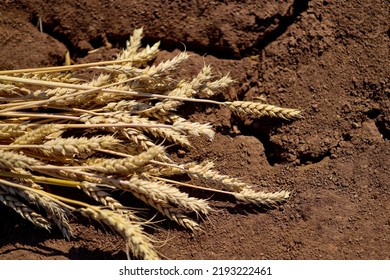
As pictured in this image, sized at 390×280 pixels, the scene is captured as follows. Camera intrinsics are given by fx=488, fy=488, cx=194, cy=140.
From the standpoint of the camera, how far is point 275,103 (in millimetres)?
2885

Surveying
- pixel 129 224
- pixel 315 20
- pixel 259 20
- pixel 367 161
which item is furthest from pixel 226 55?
pixel 129 224

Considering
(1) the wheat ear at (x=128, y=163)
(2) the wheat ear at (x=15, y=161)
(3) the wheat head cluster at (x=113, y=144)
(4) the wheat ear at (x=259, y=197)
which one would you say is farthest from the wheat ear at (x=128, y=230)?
(4) the wheat ear at (x=259, y=197)

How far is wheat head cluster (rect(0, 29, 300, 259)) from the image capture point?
7.96ft

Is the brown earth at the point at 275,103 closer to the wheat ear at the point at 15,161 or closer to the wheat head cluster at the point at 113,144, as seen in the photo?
the wheat head cluster at the point at 113,144

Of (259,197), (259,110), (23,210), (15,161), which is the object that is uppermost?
(259,110)

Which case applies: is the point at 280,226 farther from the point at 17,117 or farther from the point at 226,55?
the point at 17,117

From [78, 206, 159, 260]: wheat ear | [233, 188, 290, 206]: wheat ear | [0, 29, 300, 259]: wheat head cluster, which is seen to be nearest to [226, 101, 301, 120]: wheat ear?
[0, 29, 300, 259]: wheat head cluster

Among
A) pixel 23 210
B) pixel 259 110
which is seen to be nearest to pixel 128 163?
pixel 23 210

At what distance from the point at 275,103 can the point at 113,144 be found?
1.01 m

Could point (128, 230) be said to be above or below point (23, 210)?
above

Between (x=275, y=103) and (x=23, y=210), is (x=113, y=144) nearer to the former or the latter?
(x=23, y=210)

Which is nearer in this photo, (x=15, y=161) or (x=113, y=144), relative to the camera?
(x=15, y=161)

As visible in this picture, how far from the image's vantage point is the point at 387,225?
A: 9.04ft

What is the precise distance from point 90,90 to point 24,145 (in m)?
0.43
